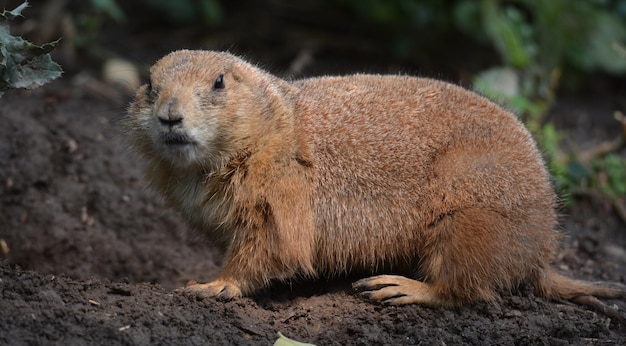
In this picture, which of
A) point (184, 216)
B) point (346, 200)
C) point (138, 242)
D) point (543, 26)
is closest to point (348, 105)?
point (346, 200)

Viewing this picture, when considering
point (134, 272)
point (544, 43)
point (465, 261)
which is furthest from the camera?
point (544, 43)

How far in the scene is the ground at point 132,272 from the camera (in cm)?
439

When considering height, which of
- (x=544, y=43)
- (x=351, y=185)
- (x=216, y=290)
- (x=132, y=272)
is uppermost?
(x=544, y=43)

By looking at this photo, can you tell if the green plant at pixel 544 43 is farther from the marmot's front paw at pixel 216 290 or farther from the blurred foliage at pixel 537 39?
the marmot's front paw at pixel 216 290

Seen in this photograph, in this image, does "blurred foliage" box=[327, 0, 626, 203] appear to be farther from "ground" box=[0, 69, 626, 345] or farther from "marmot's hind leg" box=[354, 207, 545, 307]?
"marmot's hind leg" box=[354, 207, 545, 307]

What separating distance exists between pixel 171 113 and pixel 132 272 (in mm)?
2419

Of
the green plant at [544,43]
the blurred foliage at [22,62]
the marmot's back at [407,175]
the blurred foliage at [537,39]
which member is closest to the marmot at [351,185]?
the marmot's back at [407,175]

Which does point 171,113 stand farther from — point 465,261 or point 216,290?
point 465,261

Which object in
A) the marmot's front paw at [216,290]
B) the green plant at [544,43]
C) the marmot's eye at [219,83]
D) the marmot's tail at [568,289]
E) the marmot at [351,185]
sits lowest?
the marmot's front paw at [216,290]

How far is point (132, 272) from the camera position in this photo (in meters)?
6.73

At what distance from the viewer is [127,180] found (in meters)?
7.35

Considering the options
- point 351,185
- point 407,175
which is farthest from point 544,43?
point 351,185

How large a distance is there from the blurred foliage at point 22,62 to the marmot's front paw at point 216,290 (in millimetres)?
1489

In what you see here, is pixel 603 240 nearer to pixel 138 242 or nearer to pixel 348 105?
pixel 348 105
